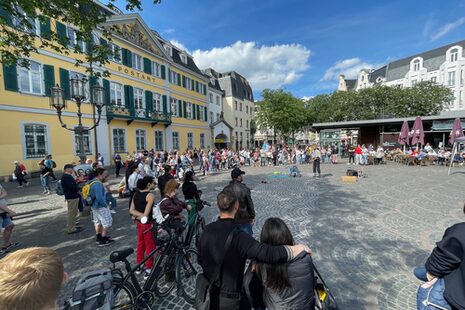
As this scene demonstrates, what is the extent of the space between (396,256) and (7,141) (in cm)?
1829

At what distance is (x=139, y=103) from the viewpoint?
21.6m

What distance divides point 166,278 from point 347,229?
166 inches

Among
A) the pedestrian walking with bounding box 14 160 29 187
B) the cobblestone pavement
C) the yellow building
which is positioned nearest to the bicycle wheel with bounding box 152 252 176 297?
the cobblestone pavement

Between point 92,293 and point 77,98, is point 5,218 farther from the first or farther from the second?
point 77,98

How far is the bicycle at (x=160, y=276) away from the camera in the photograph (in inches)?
105

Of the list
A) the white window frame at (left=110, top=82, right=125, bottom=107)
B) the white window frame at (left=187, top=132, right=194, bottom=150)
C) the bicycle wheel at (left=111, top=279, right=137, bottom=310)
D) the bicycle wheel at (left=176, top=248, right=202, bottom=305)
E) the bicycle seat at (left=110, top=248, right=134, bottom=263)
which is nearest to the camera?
the bicycle seat at (left=110, top=248, right=134, bottom=263)

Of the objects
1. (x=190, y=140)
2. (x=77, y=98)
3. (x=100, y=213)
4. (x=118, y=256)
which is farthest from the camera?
(x=190, y=140)

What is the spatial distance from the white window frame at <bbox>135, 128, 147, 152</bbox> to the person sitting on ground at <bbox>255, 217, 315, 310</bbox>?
21.5 m

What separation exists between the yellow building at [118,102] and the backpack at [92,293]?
6.99 meters

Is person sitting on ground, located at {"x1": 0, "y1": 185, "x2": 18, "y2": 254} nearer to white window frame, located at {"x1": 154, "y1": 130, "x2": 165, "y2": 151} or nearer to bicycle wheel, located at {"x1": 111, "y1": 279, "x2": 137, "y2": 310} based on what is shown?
bicycle wheel, located at {"x1": 111, "y1": 279, "x2": 137, "y2": 310}

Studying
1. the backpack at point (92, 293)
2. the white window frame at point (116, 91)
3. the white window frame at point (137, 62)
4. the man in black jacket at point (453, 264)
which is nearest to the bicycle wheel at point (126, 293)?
the backpack at point (92, 293)

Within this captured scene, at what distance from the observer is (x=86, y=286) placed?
1811 mm

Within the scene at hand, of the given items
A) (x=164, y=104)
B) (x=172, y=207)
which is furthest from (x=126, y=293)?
(x=164, y=104)

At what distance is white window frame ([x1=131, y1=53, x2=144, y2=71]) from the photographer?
823 inches
